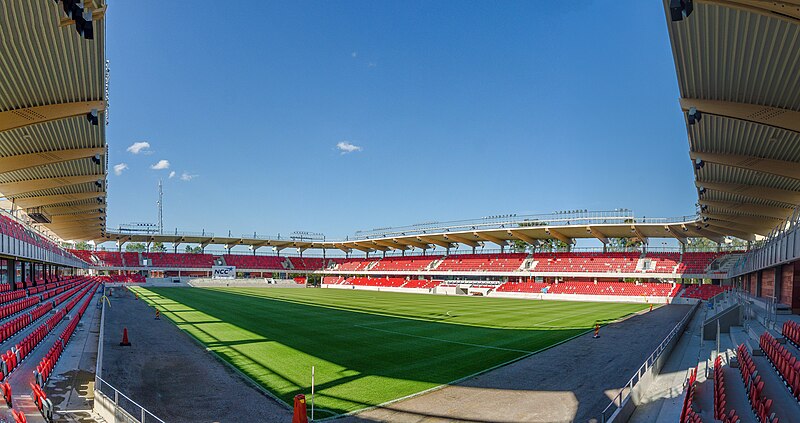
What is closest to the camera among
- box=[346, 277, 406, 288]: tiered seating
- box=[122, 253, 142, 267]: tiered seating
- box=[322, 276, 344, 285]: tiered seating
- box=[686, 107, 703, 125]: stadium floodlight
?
box=[686, 107, 703, 125]: stadium floodlight

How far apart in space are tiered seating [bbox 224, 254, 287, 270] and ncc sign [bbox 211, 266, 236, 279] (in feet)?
19.6

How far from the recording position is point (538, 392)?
46.0 ft

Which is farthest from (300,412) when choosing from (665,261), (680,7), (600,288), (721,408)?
(665,261)

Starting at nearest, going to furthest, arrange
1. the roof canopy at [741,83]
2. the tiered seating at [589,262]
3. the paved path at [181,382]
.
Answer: the roof canopy at [741,83]
the paved path at [181,382]
the tiered seating at [589,262]

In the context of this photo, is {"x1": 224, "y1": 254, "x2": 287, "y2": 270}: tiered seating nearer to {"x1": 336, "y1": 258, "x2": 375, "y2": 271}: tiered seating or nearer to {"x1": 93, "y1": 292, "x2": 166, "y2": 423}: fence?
{"x1": 336, "y1": 258, "x2": 375, "y2": 271}: tiered seating

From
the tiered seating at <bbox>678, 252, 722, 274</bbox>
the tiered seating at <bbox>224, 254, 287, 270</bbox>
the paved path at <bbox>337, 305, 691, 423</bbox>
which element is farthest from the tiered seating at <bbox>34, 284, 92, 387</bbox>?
the tiered seating at <bbox>224, 254, 287, 270</bbox>

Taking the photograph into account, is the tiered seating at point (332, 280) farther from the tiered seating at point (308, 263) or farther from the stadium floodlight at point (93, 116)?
the stadium floodlight at point (93, 116)

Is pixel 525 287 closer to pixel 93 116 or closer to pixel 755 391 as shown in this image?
pixel 755 391

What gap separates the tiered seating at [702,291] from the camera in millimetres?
50500

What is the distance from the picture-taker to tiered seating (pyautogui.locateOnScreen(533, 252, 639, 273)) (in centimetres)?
6044

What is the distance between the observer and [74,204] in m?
43.1

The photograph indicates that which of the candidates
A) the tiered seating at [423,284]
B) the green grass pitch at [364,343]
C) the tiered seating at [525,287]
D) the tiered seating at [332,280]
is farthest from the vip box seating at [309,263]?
the green grass pitch at [364,343]

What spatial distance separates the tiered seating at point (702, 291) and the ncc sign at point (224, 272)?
70155 millimetres

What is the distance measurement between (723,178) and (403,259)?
216ft
